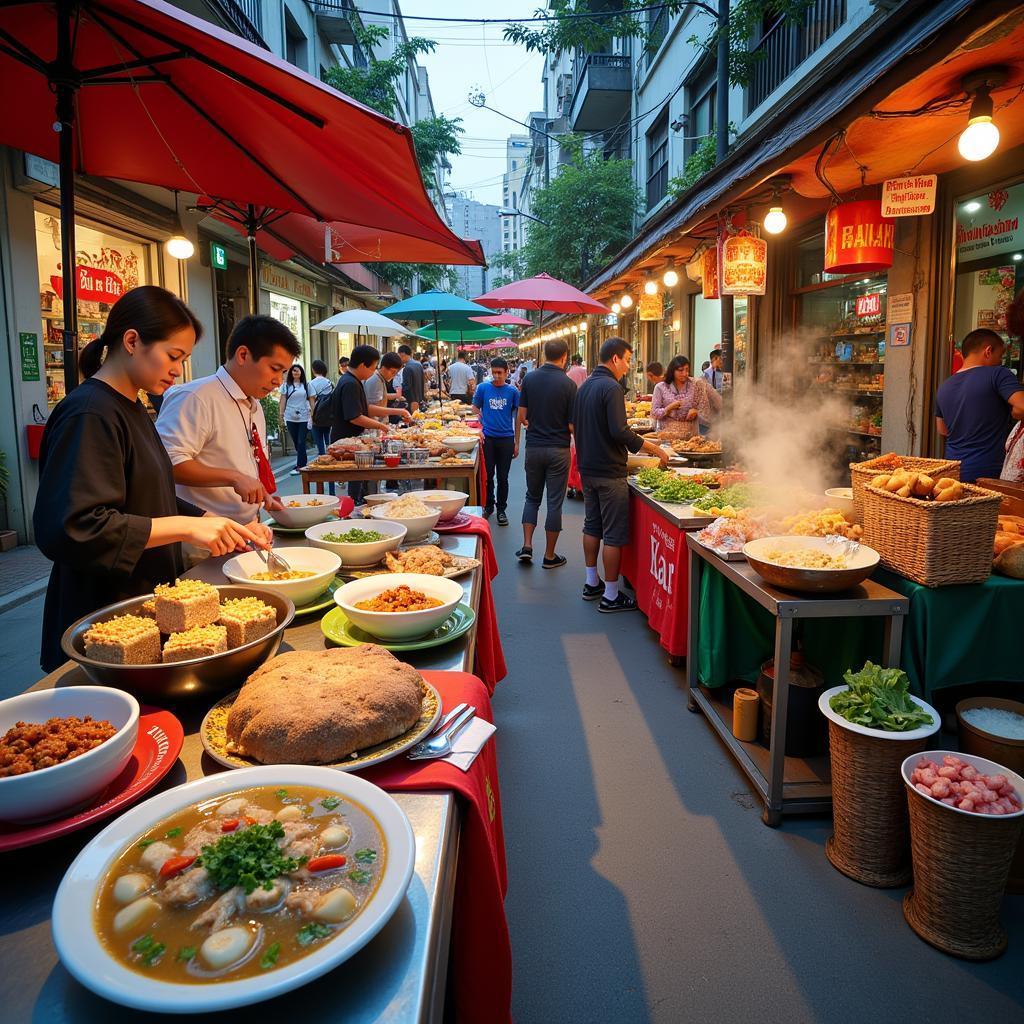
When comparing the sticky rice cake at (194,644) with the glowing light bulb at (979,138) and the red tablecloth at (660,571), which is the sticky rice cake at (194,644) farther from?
the glowing light bulb at (979,138)

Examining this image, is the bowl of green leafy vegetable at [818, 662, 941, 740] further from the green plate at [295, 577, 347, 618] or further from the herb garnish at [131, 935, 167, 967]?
the herb garnish at [131, 935, 167, 967]

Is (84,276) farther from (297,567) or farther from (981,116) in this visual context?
(981,116)

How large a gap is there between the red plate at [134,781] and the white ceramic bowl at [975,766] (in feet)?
8.08

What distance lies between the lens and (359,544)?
2564mm

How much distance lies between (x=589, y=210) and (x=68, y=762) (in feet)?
73.4

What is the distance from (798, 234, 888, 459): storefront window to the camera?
8.06 m

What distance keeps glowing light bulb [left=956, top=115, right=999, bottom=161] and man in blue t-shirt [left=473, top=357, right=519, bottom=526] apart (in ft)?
19.6

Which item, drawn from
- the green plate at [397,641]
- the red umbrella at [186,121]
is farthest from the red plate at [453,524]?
the red umbrella at [186,121]

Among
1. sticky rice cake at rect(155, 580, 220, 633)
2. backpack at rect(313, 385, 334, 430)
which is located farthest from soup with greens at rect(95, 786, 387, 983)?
backpack at rect(313, 385, 334, 430)

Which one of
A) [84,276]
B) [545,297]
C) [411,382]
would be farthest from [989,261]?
[411,382]

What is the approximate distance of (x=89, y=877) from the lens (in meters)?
1.01

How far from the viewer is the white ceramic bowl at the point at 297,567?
215 cm

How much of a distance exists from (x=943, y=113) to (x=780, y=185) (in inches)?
70.7

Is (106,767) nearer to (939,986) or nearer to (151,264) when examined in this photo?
(939,986)
